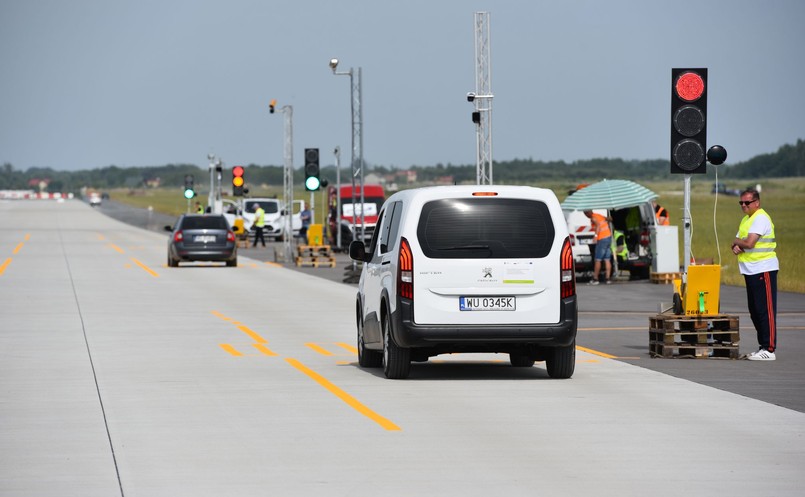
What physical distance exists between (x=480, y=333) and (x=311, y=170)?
28.9 m

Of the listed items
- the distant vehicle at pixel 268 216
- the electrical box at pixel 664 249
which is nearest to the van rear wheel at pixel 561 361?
the electrical box at pixel 664 249

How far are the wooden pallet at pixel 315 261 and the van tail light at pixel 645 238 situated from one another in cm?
1190

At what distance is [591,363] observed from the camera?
53.4 ft

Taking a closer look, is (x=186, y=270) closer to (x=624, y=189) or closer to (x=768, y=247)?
(x=624, y=189)

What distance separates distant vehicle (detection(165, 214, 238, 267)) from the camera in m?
41.8

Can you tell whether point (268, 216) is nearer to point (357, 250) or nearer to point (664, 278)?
point (664, 278)

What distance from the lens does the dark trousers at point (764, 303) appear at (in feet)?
53.2

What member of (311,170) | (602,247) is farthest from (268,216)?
(602,247)

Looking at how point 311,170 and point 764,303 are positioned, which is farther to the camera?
point 311,170

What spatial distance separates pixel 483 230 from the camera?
46.1 feet

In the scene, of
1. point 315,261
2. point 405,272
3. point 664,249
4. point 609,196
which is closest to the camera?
point 405,272

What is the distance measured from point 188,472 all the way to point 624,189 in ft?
83.4

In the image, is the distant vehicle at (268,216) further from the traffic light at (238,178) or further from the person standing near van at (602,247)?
the person standing near van at (602,247)

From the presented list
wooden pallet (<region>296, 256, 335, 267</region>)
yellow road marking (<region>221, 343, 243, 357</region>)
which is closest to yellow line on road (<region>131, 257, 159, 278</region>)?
wooden pallet (<region>296, 256, 335, 267</region>)
